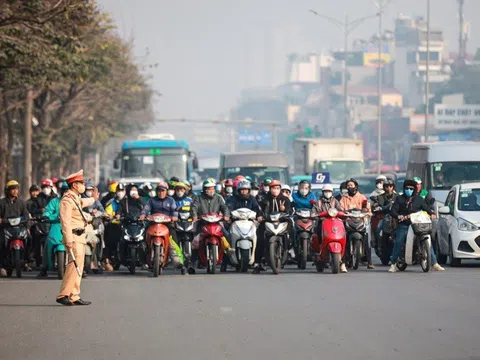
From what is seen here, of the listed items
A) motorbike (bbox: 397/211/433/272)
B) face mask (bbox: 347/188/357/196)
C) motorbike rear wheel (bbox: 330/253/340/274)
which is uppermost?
face mask (bbox: 347/188/357/196)

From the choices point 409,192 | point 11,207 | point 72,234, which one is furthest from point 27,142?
point 72,234

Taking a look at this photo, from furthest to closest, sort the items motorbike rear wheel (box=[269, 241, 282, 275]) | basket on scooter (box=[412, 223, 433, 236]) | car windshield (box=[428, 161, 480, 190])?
car windshield (box=[428, 161, 480, 190])
motorbike rear wheel (box=[269, 241, 282, 275])
basket on scooter (box=[412, 223, 433, 236])

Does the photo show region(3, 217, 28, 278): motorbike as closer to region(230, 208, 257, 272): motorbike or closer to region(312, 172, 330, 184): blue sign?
region(230, 208, 257, 272): motorbike

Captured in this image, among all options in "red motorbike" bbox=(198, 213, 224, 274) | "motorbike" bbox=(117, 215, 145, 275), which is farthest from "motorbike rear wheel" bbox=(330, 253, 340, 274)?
"motorbike" bbox=(117, 215, 145, 275)

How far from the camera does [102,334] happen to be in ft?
44.3

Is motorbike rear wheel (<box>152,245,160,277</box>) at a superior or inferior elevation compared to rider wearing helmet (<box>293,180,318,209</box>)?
inferior

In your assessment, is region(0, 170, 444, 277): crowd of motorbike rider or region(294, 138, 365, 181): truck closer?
region(0, 170, 444, 277): crowd of motorbike rider

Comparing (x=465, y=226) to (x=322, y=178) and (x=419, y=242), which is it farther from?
(x=322, y=178)

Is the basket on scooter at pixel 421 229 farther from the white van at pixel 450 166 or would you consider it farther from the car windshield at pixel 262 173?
the car windshield at pixel 262 173

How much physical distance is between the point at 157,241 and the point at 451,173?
10110mm

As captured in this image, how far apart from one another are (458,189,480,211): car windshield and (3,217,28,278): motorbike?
7858mm

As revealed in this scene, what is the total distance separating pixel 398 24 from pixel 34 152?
5425 inches

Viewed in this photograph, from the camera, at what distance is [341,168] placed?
50.1m

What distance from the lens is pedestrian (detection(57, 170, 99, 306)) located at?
662 inches
